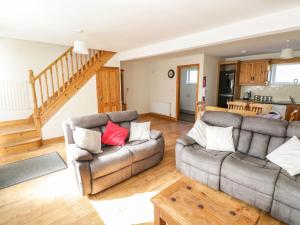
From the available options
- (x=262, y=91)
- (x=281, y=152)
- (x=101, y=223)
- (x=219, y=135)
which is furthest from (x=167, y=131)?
(x=262, y=91)

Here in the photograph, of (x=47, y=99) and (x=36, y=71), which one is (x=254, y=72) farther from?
(x=36, y=71)

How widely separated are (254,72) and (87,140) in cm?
576

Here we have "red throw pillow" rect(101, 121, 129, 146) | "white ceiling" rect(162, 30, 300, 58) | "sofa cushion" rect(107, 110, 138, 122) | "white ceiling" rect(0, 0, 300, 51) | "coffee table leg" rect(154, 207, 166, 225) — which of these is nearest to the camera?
"coffee table leg" rect(154, 207, 166, 225)

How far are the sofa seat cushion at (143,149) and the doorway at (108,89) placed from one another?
275 centimetres

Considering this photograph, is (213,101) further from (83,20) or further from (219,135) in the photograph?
(83,20)

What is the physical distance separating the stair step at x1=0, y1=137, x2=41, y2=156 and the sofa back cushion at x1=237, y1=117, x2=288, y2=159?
4.19 meters

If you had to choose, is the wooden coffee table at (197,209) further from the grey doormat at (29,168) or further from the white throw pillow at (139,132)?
the grey doormat at (29,168)

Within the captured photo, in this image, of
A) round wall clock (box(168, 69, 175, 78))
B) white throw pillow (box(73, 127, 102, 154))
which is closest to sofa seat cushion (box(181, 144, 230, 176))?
white throw pillow (box(73, 127, 102, 154))

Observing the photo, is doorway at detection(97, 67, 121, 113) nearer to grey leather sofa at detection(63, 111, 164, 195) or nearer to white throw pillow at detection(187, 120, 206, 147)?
grey leather sofa at detection(63, 111, 164, 195)

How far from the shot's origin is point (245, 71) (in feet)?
18.9

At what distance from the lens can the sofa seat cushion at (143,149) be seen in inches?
101

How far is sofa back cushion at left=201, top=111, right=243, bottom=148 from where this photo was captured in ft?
8.62

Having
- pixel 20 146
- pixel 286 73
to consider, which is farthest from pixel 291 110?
pixel 20 146

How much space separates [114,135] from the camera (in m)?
2.84
